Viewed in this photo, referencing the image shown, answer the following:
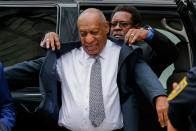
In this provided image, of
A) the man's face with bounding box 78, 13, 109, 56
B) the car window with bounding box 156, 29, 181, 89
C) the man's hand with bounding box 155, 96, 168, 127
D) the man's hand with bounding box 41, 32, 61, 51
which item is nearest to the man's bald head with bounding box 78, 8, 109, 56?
the man's face with bounding box 78, 13, 109, 56

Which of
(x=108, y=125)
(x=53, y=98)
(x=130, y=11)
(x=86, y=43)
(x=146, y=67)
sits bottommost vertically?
(x=108, y=125)

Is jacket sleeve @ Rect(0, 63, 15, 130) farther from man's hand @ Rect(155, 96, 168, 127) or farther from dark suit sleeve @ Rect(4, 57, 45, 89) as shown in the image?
man's hand @ Rect(155, 96, 168, 127)

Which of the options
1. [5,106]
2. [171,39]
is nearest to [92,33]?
[5,106]

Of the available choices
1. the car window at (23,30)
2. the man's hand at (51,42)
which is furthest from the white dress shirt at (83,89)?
the car window at (23,30)

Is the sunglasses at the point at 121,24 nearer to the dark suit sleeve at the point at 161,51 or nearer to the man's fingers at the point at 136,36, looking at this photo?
the dark suit sleeve at the point at 161,51

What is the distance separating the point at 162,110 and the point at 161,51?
776 millimetres

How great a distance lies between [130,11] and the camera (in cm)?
301

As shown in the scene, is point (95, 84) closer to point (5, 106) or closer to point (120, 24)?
point (5, 106)

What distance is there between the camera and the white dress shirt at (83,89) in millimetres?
2322

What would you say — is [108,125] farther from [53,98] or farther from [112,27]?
[112,27]

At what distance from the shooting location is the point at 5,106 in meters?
2.35

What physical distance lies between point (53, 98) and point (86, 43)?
436mm

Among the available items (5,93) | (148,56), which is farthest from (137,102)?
(5,93)

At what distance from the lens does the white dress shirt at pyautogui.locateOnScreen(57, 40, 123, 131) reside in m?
2.32
